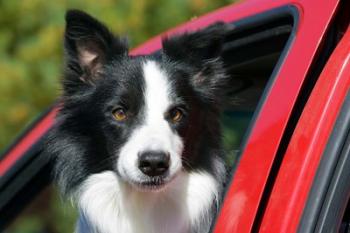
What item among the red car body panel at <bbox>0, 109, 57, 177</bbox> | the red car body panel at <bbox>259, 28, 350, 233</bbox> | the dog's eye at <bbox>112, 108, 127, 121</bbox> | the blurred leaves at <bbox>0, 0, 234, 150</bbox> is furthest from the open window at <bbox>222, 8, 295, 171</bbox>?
the blurred leaves at <bbox>0, 0, 234, 150</bbox>

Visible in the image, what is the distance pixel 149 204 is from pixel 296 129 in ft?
3.32

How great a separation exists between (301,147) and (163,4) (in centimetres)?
511

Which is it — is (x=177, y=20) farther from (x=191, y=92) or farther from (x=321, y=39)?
(x=321, y=39)

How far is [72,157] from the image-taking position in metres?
3.22

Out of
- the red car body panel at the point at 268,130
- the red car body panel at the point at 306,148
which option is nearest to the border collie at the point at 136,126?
the red car body panel at the point at 268,130

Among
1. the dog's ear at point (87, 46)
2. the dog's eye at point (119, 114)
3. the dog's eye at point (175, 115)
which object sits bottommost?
the dog's eye at point (119, 114)

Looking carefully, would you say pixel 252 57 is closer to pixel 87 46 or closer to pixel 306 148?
pixel 87 46

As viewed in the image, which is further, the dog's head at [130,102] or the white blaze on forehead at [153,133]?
the dog's head at [130,102]

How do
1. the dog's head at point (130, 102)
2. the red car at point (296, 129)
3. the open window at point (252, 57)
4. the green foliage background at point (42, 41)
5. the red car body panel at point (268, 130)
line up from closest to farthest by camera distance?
the red car at point (296, 129)
the red car body panel at point (268, 130)
the open window at point (252, 57)
the dog's head at point (130, 102)
the green foliage background at point (42, 41)

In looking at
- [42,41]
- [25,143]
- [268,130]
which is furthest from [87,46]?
Answer: [42,41]

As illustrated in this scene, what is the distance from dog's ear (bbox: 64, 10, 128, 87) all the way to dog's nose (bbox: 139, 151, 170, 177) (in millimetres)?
543

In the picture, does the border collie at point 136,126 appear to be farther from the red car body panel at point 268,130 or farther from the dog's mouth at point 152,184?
the red car body panel at point 268,130

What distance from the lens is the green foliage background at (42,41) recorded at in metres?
6.99

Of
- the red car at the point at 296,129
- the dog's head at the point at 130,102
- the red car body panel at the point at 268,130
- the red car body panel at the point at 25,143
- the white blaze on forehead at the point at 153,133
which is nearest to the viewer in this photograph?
the red car at the point at 296,129
